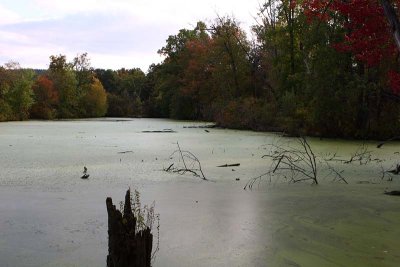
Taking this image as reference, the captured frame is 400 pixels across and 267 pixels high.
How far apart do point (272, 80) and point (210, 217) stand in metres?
14.0

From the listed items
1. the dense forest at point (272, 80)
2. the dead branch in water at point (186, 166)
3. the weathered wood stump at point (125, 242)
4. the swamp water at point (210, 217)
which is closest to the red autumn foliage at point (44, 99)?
the dense forest at point (272, 80)

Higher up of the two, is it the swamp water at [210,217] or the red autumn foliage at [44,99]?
the red autumn foliage at [44,99]

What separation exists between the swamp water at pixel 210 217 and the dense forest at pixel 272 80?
1507 mm

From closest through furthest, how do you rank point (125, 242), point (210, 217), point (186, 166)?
point (125, 242), point (210, 217), point (186, 166)

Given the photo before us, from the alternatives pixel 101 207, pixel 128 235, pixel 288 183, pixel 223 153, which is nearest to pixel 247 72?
pixel 223 153

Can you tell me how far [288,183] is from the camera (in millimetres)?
4902

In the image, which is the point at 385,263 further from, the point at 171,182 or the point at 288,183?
the point at 171,182

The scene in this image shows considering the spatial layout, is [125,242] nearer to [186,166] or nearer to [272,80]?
[186,166]

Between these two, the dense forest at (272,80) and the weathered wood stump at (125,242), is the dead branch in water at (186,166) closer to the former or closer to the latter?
the dense forest at (272,80)

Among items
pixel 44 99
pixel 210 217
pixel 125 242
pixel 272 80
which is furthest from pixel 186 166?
pixel 44 99

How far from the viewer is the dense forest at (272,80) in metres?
7.95

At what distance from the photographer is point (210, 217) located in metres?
3.41

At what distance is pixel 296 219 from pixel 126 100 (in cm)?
3842

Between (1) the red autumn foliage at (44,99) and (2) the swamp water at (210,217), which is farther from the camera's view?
(1) the red autumn foliage at (44,99)
